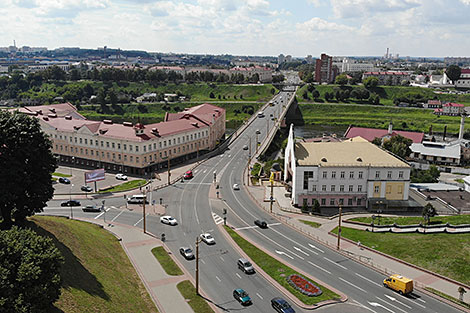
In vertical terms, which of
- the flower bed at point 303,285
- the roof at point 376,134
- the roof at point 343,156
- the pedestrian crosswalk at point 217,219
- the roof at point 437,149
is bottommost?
the pedestrian crosswalk at point 217,219

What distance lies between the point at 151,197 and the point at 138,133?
24.6 m

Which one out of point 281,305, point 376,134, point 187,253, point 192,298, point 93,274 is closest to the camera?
point 281,305

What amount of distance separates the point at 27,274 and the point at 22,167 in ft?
60.3

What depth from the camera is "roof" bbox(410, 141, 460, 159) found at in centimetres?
11412

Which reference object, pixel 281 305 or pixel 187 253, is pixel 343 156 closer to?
pixel 187 253

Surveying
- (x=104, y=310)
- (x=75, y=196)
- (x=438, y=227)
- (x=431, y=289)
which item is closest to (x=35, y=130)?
(x=104, y=310)

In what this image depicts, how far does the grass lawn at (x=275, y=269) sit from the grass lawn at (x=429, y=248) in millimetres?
14275

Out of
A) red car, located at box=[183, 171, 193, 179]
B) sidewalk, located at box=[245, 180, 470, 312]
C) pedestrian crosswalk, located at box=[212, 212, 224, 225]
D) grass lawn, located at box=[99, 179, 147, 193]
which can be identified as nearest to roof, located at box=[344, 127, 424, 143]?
sidewalk, located at box=[245, 180, 470, 312]

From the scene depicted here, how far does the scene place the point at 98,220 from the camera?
214 feet

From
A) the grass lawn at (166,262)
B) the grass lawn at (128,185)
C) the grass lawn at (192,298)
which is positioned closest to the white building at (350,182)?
the grass lawn at (166,262)

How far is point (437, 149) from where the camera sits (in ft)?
385

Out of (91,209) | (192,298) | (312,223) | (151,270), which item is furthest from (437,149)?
(192,298)

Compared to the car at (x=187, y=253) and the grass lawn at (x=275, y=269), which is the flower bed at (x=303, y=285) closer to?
the grass lawn at (x=275, y=269)

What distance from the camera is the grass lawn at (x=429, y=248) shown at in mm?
47875
